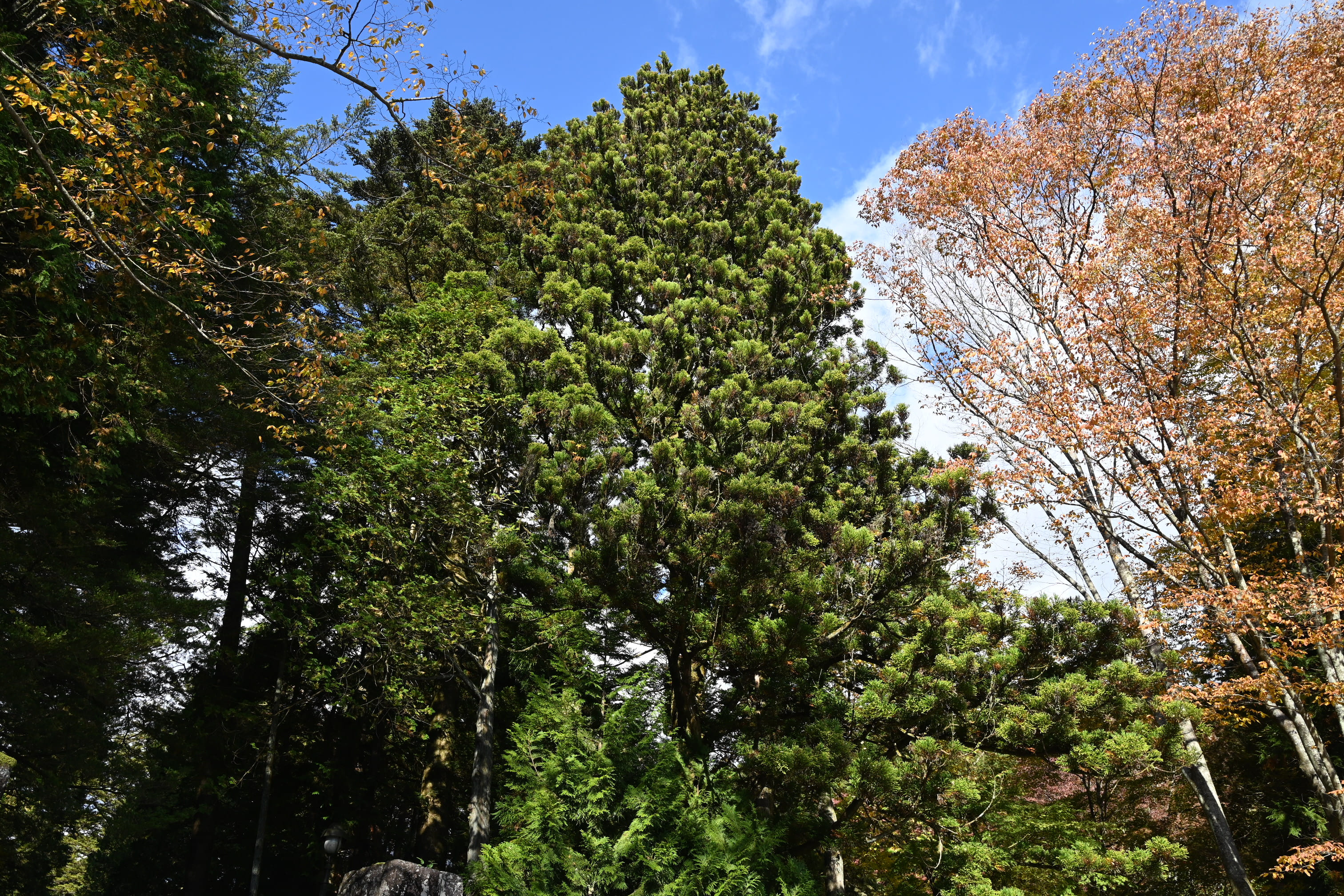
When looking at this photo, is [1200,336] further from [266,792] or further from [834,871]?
[266,792]

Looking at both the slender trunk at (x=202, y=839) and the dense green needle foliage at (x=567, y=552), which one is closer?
the dense green needle foliage at (x=567, y=552)

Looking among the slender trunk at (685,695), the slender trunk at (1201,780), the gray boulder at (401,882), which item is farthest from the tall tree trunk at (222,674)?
the slender trunk at (1201,780)

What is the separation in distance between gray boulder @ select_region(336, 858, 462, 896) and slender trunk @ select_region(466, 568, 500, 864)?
11.1 feet

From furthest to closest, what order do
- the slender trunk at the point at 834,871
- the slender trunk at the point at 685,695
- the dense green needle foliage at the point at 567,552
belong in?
the slender trunk at the point at 834,871
the slender trunk at the point at 685,695
the dense green needle foliage at the point at 567,552

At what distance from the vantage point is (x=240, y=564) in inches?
499

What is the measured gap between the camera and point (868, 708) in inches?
262

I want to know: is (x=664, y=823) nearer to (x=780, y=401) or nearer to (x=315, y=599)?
(x=780, y=401)

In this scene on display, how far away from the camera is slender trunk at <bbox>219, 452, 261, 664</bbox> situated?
12.2m

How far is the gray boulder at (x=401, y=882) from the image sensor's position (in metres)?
4.62

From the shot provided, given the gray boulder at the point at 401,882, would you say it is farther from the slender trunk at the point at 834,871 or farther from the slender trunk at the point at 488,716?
the slender trunk at the point at 834,871

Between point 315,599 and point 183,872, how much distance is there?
31.5 ft

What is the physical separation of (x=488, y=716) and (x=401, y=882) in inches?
154

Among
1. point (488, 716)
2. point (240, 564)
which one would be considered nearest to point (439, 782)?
point (488, 716)

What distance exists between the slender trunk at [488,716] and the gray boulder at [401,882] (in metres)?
3.38
